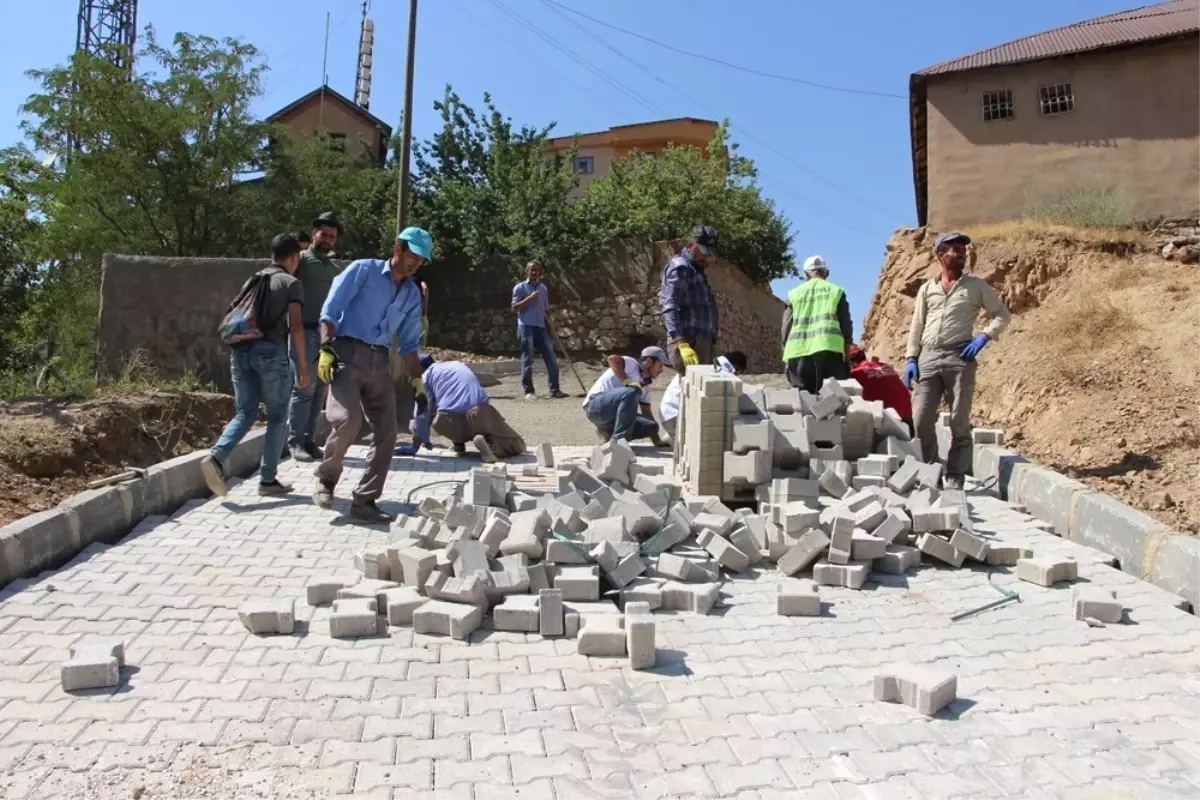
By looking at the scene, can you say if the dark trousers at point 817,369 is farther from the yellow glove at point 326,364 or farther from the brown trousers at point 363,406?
the yellow glove at point 326,364

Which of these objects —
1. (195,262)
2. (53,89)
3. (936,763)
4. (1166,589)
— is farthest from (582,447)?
(53,89)

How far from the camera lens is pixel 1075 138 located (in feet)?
50.5

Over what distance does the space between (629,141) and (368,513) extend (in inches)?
1183

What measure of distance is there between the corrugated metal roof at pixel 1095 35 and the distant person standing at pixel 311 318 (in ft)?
43.2

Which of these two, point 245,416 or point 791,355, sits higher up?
point 791,355

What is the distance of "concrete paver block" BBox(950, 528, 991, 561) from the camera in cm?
488

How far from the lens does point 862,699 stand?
3248 mm

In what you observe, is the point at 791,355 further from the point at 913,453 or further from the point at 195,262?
the point at 195,262

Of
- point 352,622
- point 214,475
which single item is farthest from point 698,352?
point 352,622

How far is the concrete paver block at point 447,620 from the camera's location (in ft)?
12.3

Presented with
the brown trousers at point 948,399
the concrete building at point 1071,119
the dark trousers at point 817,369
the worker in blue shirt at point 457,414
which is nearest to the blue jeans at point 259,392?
the worker in blue shirt at point 457,414

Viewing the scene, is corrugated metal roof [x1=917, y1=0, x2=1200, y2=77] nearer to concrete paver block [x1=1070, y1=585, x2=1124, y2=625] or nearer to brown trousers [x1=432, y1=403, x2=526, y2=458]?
brown trousers [x1=432, y1=403, x2=526, y2=458]

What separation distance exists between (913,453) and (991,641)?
2.44m

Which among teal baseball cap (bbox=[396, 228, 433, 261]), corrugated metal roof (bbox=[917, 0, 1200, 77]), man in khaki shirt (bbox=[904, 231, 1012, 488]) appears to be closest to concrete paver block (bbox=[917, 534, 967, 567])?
man in khaki shirt (bbox=[904, 231, 1012, 488])
